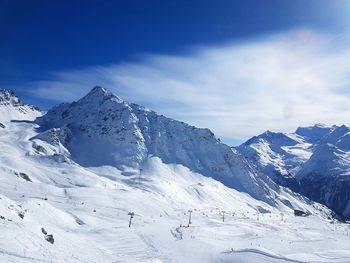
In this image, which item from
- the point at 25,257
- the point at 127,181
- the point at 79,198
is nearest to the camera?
the point at 25,257

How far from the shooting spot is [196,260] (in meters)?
38.8

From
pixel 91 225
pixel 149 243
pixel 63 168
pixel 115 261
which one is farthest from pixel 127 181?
pixel 115 261

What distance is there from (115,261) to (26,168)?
121 metres

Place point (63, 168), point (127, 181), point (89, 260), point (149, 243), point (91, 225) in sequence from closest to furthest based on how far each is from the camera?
point (89, 260) < point (149, 243) < point (91, 225) < point (63, 168) < point (127, 181)

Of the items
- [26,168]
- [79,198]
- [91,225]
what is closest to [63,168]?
[26,168]

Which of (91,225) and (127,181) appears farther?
(127,181)

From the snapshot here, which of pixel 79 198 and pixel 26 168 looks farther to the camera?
pixel 26 168

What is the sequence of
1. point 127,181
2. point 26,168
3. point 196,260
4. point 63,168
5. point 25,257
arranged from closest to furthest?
point 25,257 → point 196,260 → point 26,168 → point 63,168 → point 127,181

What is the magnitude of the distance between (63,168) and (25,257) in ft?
479

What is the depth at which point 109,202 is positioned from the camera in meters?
99.2

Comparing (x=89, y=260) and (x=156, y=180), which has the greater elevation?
(x=156, y=180)

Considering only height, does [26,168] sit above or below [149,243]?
above

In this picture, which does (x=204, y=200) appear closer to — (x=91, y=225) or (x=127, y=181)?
(x=127, y=181)

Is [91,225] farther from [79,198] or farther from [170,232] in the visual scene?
[79,198]
